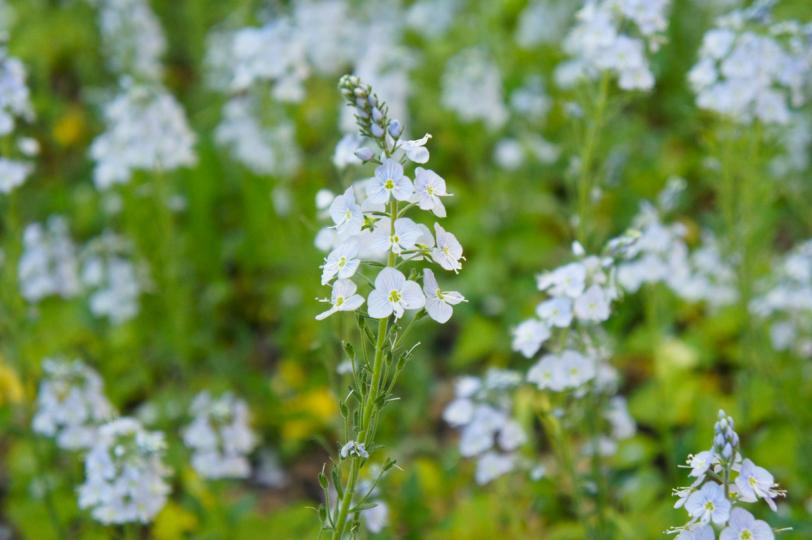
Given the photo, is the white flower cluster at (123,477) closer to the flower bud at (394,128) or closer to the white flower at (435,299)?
the white flower at (435,299)

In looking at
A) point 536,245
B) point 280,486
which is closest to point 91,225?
point 280,486

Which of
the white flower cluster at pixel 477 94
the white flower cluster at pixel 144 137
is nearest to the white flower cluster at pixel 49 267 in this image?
the white flower cluster at pixel 144 137

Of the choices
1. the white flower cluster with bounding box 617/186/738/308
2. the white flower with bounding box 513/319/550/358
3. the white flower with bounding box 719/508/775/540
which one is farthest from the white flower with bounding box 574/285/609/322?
the white flower with bounding box 719/508/775/540

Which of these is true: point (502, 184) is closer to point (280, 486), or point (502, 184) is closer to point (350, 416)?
→ point (280, 486)

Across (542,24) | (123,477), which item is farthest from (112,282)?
(542,24)

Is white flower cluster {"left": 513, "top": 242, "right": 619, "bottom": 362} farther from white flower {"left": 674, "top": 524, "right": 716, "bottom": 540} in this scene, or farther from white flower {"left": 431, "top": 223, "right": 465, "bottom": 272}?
white flower {"left": 674, "top": 524, "right": 716, "bottom": 540}

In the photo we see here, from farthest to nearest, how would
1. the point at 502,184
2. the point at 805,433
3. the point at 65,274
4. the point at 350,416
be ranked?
the point at 502,184
the point at 65,274
the point at 805,433
the point at 350,416

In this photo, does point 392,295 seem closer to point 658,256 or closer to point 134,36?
point 658,256
